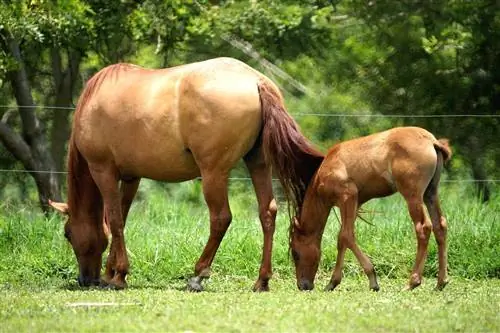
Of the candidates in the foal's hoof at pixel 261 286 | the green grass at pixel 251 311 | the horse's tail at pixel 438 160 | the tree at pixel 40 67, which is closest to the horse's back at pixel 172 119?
the foal's hoof at pixel 261 286

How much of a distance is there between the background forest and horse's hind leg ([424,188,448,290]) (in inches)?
163

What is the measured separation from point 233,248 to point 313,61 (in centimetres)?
558

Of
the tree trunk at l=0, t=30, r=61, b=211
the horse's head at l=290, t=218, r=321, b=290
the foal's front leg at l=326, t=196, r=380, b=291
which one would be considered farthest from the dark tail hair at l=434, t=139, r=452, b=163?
the tree trunk at l=0, t=30, r=61, b=211

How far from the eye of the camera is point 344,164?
899 centimetres

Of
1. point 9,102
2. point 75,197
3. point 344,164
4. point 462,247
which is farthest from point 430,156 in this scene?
point 9,102

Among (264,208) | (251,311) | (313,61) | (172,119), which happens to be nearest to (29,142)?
(313,61)

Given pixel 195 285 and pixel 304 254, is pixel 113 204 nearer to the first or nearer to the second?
pixel 195 285

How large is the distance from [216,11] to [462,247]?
5.17m

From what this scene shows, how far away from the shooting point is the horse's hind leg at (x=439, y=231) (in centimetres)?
858

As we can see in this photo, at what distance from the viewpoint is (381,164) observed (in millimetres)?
8906

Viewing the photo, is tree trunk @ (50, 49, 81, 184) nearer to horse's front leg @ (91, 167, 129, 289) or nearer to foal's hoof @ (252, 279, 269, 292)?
horse's front leg @ (91, 167, 129, 289)

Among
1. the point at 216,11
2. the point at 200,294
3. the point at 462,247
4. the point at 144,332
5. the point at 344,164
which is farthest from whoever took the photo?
the point at 216,11

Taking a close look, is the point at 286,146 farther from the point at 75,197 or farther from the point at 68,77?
the point at 68,77

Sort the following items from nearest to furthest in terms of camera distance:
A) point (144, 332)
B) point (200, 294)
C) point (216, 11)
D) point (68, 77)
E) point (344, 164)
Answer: point (144, 332) → point (200, 294) → point (344, 164) → point (216, 11) → point (68, 77)
